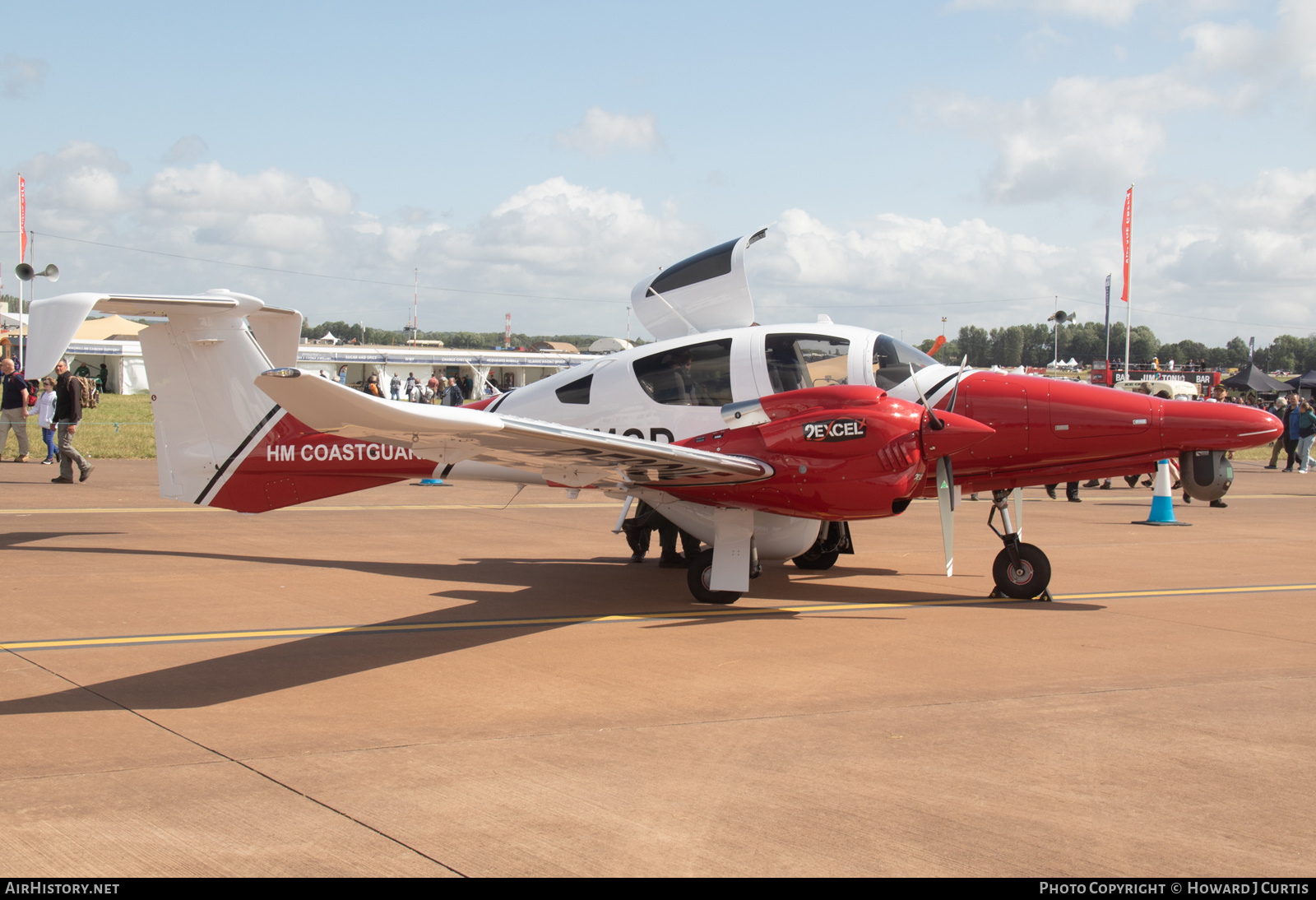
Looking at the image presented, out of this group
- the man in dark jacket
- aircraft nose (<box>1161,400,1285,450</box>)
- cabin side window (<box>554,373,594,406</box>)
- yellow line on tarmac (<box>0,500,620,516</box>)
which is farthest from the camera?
the man in dark jacket

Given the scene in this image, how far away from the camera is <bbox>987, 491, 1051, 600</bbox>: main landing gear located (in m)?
8.94

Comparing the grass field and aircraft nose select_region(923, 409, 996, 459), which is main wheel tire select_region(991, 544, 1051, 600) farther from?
the grass field

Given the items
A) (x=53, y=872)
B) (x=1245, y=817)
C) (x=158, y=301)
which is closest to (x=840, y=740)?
(x=1245, y=817)

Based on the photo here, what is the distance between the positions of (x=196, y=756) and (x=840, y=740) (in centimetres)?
305

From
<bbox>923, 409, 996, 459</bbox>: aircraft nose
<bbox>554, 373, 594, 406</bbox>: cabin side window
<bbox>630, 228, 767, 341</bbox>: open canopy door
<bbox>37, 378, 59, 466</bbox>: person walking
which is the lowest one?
<bbox>37, 378, 59, 466</bbox>: person walking

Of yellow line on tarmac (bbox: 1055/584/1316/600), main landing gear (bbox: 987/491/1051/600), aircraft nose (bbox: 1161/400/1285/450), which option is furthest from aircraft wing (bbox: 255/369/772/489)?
yellow line on tarmac (bbox: 1055/584/1316/600)

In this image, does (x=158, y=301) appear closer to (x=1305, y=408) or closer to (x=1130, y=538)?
(x=1130, y=538)

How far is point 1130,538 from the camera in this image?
535 inches

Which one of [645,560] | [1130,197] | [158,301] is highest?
[1130,197]

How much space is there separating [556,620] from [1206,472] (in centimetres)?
562

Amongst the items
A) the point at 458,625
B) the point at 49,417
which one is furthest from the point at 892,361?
the point at 49,417

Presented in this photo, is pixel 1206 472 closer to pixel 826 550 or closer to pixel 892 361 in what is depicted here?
pixel 892 361

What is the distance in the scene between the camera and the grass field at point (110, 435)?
22.3 m

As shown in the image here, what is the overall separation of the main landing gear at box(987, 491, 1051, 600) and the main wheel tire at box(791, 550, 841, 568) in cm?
193
